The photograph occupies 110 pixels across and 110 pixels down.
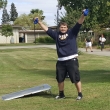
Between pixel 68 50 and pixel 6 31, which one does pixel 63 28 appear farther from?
pixel 6 31

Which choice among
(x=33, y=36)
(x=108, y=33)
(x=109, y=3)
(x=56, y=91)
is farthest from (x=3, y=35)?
(x=56, y=91)

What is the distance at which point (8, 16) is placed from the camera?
137125 mm

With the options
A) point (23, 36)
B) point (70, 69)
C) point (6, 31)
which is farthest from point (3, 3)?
point (70, 69)

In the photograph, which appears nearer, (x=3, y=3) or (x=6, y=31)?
(x=3, y=3)

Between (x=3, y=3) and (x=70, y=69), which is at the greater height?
(x=3, y=3)

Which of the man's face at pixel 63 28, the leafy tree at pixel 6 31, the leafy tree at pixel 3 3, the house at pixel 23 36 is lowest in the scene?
the house at pixel 23 36

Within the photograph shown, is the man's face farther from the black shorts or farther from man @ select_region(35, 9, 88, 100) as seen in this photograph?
the black shorts

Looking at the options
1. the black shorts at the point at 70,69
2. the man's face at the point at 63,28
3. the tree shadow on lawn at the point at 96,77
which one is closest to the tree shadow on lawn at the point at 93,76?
the tree shadow on lawn at the point at 96,77

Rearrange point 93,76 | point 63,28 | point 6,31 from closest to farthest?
point 63,28
point 93,76
point 6,31

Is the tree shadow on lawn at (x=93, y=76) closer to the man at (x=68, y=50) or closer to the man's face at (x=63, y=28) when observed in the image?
the man at (x=68, y=50)

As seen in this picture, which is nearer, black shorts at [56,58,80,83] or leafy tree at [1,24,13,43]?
black shorts at [56,58,80,83]

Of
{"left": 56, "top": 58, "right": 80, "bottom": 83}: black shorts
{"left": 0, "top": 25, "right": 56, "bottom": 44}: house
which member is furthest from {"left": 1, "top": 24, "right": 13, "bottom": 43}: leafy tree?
{"left": 56, "top": 58, "right": 80, "bottom": 83}: black shorts

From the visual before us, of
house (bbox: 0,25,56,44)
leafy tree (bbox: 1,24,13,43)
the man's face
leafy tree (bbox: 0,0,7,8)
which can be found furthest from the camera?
house (bbox: 0,25,56,44)

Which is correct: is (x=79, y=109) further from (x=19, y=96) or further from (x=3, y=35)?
(x=3, y=35)
